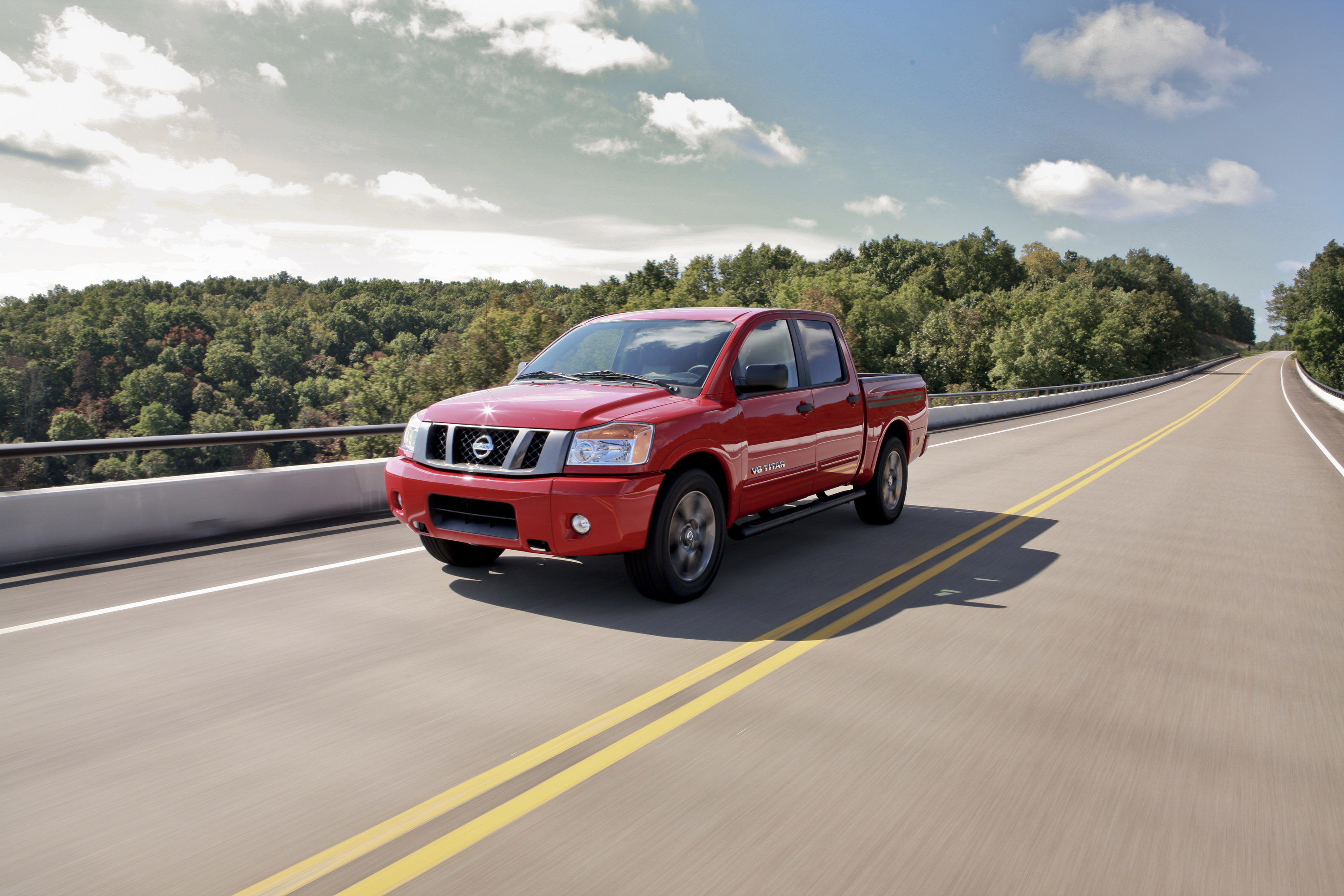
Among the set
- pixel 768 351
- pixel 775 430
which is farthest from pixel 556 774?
pixel 768 351

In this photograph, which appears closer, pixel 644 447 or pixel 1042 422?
pixel 644 447

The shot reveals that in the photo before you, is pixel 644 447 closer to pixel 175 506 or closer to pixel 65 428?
pixel 175 506

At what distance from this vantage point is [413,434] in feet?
20.2

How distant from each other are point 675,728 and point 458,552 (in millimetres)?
3235

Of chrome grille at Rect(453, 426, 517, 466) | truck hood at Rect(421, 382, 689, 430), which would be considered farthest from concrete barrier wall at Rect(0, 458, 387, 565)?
chrome grille at Rect(453, 426, 517, 466)

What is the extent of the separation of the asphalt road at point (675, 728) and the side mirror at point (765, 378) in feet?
4.76

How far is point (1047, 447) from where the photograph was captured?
1884 cm

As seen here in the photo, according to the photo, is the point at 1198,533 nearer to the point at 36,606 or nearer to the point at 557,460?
the point at 557,460

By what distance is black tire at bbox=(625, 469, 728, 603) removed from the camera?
18.6 ft

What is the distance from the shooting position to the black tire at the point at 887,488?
29.2 feet

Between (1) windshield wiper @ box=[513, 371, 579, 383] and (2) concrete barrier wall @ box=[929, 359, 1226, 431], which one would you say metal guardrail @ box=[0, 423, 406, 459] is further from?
(2) concrete barrier wall @ box=[929, 359, 1226, 431]

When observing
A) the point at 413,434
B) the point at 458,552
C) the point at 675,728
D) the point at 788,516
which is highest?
the point at 413,434

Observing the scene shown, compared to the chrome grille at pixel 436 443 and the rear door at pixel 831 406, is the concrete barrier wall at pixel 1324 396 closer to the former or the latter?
the rear door at pixel 831 406

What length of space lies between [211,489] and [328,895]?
21.4ft
